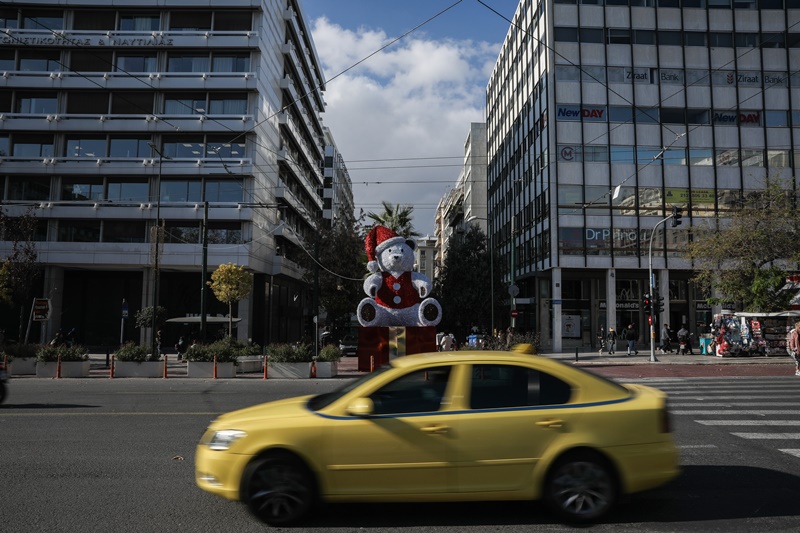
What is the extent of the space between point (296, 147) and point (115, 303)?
1877 centimetres

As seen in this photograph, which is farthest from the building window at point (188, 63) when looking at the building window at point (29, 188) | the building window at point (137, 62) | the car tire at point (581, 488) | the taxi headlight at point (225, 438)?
the car tire at point (581, 488)

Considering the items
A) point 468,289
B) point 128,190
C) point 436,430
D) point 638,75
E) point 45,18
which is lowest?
point 436,430

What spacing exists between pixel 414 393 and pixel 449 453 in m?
0.59

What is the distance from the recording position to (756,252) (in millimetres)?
29875

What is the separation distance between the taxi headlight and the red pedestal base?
56.5 ft

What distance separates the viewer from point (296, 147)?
4941 centimetres

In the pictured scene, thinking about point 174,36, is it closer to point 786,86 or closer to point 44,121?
→ point 44,121

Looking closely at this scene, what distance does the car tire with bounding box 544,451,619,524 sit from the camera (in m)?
5.02

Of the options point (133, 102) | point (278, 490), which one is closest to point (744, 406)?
point (278, 490)

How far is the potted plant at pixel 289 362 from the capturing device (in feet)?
68.7

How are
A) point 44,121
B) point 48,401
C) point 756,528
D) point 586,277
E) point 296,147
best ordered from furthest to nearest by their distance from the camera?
1. point 296,147
2. point 586,277
3. point 44,121
4. point 48,401
5. point 756,528

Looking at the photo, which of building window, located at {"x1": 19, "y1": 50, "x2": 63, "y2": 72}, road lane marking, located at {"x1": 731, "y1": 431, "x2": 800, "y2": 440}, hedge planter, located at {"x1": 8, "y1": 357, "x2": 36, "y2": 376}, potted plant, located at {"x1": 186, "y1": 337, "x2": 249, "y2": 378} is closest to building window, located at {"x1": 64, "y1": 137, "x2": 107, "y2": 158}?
building window, located at {"x1": 19, "y1": 50, "x2": 63, "y2": 72}

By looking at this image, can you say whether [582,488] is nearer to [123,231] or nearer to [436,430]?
[436,430]

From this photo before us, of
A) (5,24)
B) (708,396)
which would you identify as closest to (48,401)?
(708,396)
